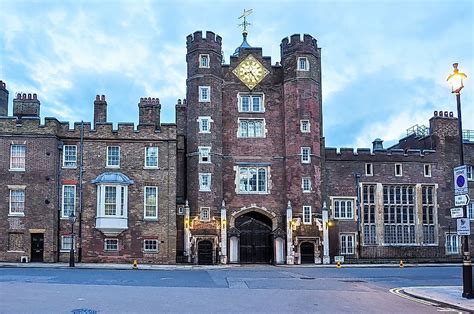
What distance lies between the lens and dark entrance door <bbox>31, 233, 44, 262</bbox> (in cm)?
3959

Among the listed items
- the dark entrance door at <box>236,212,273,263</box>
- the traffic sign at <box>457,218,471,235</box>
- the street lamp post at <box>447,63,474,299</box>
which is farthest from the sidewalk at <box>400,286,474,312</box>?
the dark entrance door at <box>236,212,273,263</box>

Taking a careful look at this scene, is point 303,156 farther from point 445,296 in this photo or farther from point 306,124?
point 445,296

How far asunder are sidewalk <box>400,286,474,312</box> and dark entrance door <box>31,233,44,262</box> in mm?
27070

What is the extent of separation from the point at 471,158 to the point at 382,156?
851cm

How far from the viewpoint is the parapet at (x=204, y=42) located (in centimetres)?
4475

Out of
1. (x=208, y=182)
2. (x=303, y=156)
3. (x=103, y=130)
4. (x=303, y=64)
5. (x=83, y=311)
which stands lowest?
(x=83, y=311)

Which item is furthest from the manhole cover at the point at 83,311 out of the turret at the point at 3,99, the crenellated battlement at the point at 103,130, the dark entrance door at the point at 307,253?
the turret at the point at 3,99

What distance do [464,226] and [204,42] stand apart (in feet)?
100

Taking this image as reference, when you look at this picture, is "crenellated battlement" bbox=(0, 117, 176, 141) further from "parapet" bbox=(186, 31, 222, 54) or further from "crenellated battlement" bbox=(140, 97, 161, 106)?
"parapet" bbox=(186, 31, 222, 54)

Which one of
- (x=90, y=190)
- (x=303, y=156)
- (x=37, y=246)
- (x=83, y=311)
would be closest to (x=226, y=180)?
(x=303, y=156)

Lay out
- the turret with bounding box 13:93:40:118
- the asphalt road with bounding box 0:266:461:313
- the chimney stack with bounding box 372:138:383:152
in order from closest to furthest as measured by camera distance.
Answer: the asphalt road with bounding box 0:266:461:313 < the turret with bounding box 13:93:40:118 < the chimney stack with bounding box 372:138:383:152

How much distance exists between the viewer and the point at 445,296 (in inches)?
707

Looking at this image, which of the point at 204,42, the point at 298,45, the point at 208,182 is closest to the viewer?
the point at 208,182

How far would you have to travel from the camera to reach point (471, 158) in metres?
50.6
